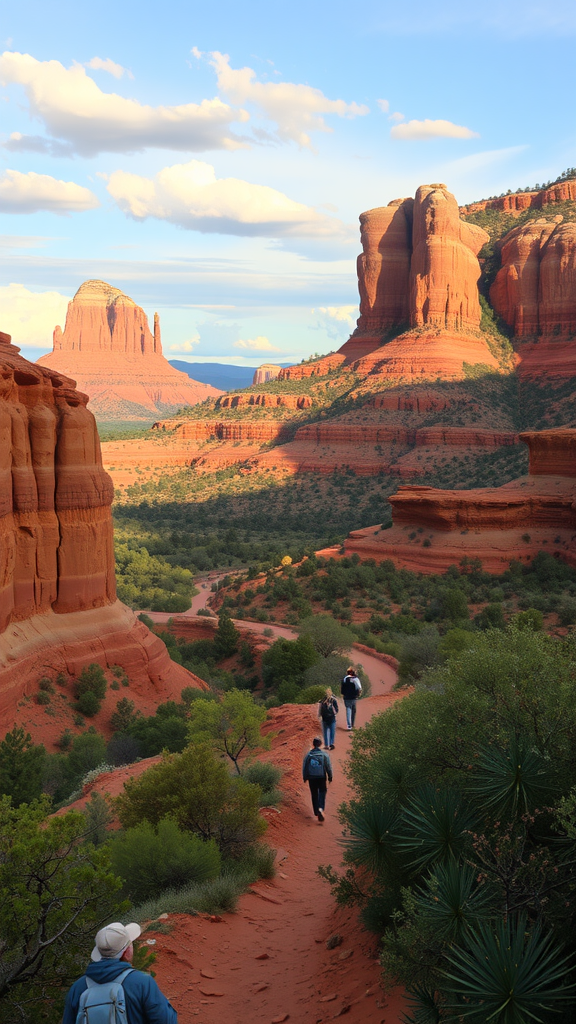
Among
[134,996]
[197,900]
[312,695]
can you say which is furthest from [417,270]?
[134,996]

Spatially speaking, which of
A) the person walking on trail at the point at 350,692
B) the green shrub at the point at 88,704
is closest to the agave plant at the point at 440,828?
the person walking on trail at the point at 350,692

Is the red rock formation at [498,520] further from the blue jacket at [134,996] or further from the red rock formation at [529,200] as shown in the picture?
the red rock formation at [529,200]

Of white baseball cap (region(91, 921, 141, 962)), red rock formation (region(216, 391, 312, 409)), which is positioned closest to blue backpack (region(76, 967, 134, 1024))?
white baseball cap (region(91, 921, 141, 962))

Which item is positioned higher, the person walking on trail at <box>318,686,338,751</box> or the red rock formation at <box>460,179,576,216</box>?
the red rock formation at <box>460,179,576,216</box>

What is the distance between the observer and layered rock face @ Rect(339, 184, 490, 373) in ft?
310

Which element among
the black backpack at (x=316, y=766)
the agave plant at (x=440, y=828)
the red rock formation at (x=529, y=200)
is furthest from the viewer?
the red rock formation at (x=529, y=200)

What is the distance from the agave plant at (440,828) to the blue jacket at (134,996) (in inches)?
90.4

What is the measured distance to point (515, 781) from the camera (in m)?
5.74

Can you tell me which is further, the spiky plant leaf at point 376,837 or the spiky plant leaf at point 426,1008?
the spiky plant leaf at point 376,837

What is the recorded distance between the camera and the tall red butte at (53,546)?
19641 millimetres

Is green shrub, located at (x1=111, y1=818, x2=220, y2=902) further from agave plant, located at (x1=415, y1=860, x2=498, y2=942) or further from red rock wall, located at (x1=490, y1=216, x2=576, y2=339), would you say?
red rock wall, located at (x1=490, y1=216, x2=576, y2=339)

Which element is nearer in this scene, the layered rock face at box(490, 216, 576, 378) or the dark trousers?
the dark trousers

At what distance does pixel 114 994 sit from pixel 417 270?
324 feet

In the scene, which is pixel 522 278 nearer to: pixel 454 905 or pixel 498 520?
pixel 498 520
